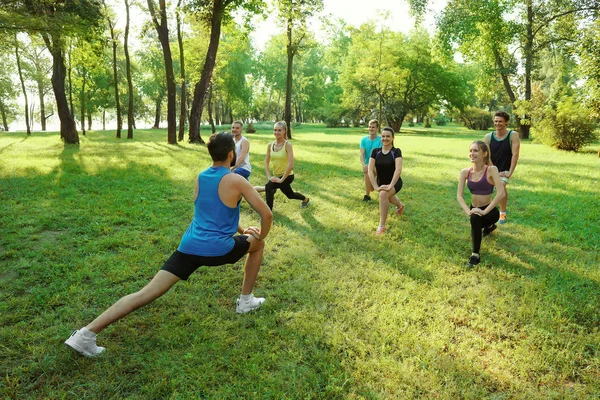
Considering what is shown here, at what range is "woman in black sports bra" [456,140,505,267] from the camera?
512 centimetres

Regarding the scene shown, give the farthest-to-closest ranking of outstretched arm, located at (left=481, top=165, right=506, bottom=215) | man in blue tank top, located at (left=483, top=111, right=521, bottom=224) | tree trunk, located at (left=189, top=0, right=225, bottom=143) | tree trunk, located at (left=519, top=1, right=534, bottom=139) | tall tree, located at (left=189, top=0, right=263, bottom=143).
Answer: tree trunk, located at (left=519, top=1, right=534, bottom=139)
tall tree, located at (left=189, top=0, right=263, bottom=143)
tree trunk, located at (left=189, top=0, right=225, bottom=143)
man in blue tank top, located at (left=483, top=111, right=521, bottom=224)
outstretched arm, located at (left=481, top=165, right=506, bottom=215)

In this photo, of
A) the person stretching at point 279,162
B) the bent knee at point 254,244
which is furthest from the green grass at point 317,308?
the bent knee at point 254,244

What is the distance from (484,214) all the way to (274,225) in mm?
3679

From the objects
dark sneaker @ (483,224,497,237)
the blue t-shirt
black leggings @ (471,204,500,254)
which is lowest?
dark sneaker @ (483,224,497,237)

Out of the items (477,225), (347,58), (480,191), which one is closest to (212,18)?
(480,191)

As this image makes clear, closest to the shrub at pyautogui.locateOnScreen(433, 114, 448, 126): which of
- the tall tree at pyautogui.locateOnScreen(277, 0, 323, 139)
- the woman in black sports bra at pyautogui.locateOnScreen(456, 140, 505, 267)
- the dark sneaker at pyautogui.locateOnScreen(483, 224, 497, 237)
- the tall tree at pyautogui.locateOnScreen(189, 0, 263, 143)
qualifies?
the tall tree at pyautogui.locateOnScreen(277, 0, 323, 139)

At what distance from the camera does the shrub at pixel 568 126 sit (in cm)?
1759

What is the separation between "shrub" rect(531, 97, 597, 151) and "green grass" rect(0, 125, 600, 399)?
1269 cm

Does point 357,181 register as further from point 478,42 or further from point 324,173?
point 478,42

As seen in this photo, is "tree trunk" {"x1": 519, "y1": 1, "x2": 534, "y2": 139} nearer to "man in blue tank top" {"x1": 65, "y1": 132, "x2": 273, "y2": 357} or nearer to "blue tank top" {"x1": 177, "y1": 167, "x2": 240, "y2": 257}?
"man in blue tank top" {"x1": 65, "y1": 132, "x2": 273, "y2": 357}

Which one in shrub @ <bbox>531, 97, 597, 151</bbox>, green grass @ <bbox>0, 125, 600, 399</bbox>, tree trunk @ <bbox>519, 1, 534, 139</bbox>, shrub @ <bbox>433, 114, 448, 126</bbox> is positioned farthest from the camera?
shrub @ <bbox>433, 114, 448, 126</bbox>

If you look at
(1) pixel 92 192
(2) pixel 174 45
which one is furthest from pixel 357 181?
(2) pixel 174 45

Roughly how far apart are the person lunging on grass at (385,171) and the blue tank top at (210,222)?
379cm

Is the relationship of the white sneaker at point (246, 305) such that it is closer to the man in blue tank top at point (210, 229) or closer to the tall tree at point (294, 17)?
the man in blue tank top at point (210, 229)
